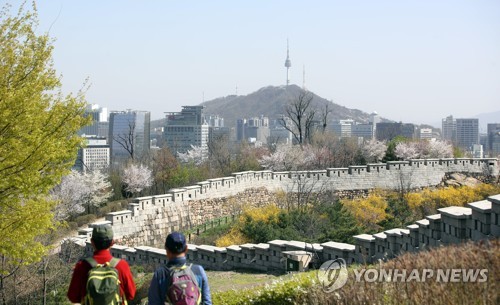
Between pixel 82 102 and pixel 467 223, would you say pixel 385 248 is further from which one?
pixel 82 102

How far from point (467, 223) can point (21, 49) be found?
26.5ft

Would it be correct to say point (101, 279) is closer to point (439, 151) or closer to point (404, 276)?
point (404, 276)

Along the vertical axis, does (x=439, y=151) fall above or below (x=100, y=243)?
above

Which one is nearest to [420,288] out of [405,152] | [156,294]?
[156,294]

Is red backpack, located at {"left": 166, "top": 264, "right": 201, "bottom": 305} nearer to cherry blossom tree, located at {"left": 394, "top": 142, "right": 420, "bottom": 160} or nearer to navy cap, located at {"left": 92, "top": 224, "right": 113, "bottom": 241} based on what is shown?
navy cap, located at {"left": 92, "top": 224, "right": 113, "bottom": 241}

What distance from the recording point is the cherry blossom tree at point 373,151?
4272 centimetres

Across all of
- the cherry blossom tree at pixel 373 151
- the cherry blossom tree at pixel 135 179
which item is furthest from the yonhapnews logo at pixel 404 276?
the cherry blossom tree at pixel 373 151

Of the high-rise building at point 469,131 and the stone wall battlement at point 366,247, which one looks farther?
the high-rise building at point 469,131

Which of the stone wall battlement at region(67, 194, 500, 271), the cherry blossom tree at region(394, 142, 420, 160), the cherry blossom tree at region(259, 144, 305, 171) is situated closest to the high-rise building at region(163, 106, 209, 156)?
the cherry blossom tree at region(259, 144, 305, 171)

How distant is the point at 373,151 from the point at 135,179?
1616 cm

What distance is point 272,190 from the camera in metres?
30.8

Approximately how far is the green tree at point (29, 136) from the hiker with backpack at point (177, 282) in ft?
18.7

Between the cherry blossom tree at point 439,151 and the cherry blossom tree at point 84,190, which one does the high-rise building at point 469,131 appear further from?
the cherry blossom tree at point 84,190

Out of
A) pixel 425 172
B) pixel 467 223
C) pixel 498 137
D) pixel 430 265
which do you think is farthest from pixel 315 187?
pixel 498 137
